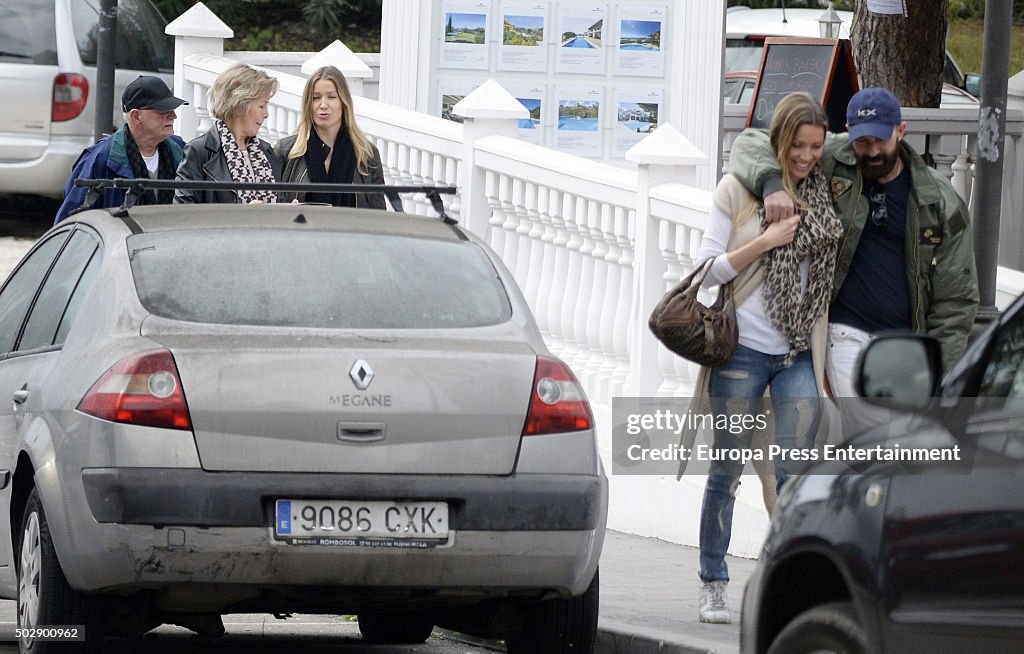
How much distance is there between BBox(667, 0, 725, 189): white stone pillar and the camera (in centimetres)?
1259

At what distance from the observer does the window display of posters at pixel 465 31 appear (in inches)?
493

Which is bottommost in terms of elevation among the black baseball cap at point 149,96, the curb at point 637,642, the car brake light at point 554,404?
the curb at point 637,642

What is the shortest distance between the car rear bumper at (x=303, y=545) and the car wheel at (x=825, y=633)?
1416 mm

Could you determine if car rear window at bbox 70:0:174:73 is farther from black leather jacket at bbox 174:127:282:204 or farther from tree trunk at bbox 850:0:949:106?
black leather jacket at bbox 174:127:282:204

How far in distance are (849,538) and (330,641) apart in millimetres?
3730

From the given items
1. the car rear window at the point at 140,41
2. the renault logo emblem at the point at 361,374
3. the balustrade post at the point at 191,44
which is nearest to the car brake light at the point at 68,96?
the balustrade post at the point at 191,44

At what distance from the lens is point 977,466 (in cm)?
391

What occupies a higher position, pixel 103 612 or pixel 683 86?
pixel 683 86

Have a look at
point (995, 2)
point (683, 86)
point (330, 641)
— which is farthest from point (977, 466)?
point (683, 86)

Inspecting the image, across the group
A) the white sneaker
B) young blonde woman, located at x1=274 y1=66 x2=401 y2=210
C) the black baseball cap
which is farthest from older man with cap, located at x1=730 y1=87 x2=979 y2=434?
the black baseball cap

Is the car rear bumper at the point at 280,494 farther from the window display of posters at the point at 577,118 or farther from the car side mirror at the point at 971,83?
the car side mirror at the point at 971,83

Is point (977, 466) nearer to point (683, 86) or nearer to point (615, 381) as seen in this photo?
point (615, 381)

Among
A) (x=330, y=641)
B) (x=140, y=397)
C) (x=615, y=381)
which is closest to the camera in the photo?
(x=140, y=397)

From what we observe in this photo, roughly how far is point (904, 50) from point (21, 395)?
883cm
